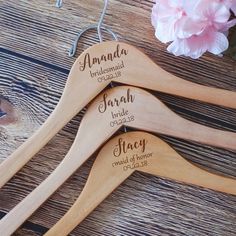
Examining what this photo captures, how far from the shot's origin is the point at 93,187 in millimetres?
669

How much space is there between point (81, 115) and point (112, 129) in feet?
0.20

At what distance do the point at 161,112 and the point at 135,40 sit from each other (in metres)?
0.13

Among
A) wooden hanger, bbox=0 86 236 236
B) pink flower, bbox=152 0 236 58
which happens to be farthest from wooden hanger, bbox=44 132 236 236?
pink flower, bbox=152 0 236 58

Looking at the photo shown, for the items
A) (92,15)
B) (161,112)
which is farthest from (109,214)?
(92,15)

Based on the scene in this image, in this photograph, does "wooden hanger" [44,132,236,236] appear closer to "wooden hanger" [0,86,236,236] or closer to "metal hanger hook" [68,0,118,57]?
A: "wooden hanger" [0,86,236,236]

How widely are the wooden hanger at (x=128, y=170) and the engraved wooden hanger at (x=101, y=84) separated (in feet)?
0.24

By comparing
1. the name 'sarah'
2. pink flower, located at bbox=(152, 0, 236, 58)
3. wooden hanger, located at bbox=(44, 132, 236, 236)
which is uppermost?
pink flower, located at bbox=(152, 0, 236, 58)

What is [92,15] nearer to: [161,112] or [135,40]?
[135,40]

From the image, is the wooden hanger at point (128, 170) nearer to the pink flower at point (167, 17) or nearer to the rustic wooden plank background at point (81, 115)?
the rustic wooden plank background at point (81, 115)

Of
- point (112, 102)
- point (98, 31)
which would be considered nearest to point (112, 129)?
point (112, 102)

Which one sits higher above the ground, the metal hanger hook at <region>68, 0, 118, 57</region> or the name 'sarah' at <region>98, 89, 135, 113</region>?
the metal hanger hook at <region>68, 0, 118, 57</region>

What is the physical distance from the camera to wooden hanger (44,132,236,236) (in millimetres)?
661

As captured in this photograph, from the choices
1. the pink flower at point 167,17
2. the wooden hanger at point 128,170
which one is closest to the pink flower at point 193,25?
the pink flower at point 167,17

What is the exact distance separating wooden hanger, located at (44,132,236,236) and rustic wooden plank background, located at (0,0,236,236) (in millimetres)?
34
